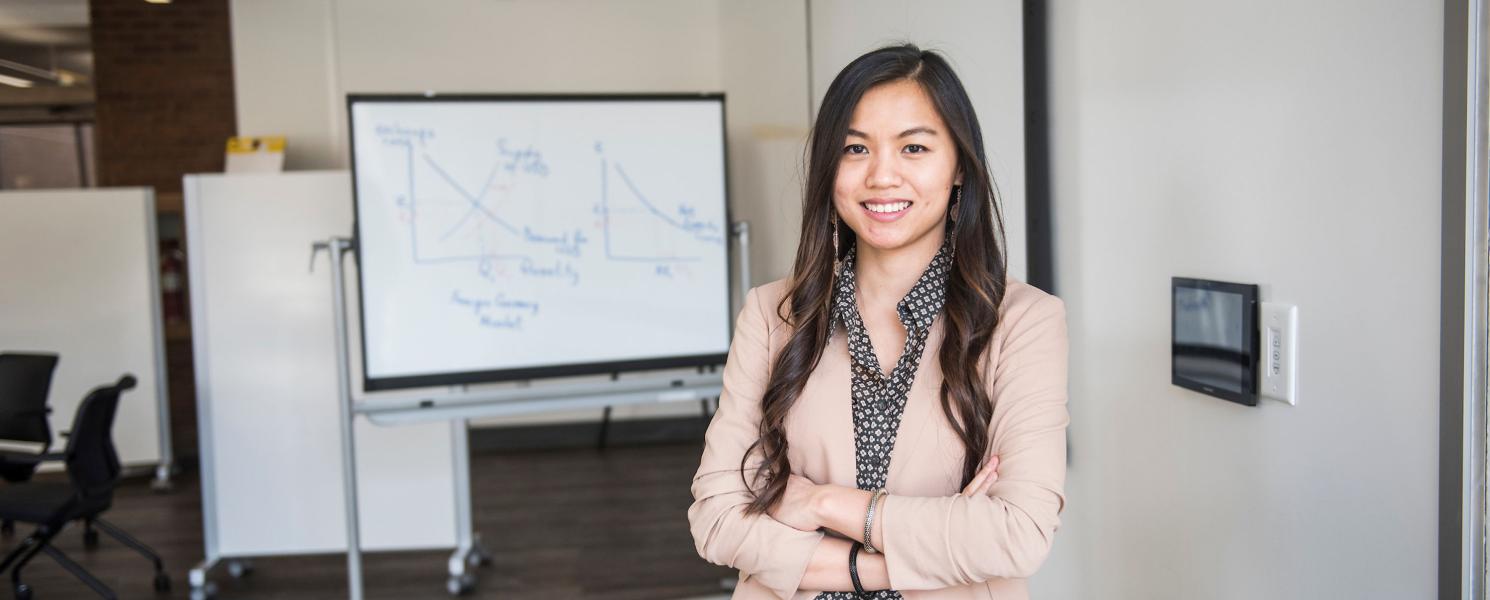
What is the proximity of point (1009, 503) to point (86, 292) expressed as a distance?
227 inches

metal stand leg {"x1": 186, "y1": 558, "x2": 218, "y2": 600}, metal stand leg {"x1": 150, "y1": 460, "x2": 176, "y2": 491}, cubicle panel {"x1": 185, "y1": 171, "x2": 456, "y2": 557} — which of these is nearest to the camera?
metal stand leg {"x1": 186, "y1": 558, "x2": 218, "y2": 600}

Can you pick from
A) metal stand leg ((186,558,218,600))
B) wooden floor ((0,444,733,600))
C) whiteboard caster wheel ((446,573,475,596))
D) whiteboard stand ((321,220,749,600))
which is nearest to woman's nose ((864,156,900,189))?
whiteboard stand ((321,220,749,600))

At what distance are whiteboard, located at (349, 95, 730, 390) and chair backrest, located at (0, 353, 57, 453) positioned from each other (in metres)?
1.69

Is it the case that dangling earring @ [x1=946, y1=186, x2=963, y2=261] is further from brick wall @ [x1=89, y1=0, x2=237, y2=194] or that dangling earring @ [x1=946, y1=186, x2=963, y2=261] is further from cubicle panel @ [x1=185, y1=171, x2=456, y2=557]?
brick wall @ [x1=89, y1=0, x2=237, y2=194]

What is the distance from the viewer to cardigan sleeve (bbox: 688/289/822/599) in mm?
1311

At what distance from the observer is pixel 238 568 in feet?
13.3

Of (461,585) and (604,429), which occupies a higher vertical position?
(604,429)

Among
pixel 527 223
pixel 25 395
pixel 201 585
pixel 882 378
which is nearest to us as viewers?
pixel 882 378

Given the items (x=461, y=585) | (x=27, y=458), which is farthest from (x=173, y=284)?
(x=461, y=585)

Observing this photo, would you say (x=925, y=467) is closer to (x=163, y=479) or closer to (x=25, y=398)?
(x=25, y=398)

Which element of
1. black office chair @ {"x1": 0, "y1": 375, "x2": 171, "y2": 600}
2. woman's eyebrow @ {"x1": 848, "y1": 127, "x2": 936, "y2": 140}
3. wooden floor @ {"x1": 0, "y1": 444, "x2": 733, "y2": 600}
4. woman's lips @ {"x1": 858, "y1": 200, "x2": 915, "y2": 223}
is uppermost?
woman's eyebrow @ {"x1": 848, "y1": 127, "x2": 936, "y2": 140}

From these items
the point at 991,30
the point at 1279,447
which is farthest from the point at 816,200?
the point at 991,30

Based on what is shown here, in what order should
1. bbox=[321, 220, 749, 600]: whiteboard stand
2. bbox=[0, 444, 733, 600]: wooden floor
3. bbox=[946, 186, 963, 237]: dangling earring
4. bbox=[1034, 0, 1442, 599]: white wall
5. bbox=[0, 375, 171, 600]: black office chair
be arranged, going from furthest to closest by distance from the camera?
bbox=[0, 444, 733, 600]: wooden floor → bbox=[0, 375, 171, 600]: black office chair → bbox=[321, 220, 749, 600]: whiteboard stand → bbox=[946, 186, 963, 237]: dangling earring → bbox=[1034, 0, 1442, 599]: white wall

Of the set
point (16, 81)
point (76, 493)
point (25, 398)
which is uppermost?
point (16, 81)
